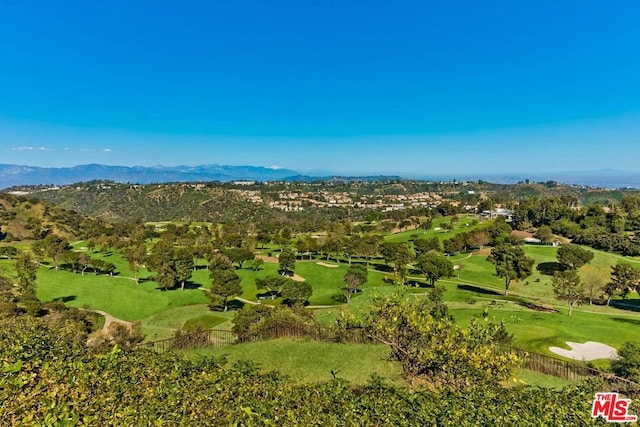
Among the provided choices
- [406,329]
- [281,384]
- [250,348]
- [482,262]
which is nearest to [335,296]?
[482,262]

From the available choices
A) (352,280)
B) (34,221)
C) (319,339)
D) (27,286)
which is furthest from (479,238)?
(34,221)

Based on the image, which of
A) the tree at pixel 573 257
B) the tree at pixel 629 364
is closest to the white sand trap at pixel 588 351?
the tree at pixel 629 364

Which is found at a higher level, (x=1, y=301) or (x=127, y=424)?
(x=127, y=424)

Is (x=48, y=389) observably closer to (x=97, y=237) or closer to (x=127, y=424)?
(x=127, y=424)

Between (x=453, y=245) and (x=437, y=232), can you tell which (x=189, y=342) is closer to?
(x=453, y=245)

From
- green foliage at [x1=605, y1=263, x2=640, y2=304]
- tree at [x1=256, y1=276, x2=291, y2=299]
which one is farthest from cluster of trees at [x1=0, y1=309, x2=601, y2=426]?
green foliage at [x1=605, y1=263, x2=640, y2=304]

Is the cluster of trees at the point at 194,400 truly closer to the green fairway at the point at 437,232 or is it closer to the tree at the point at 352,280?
the tree at the point at 352,280
